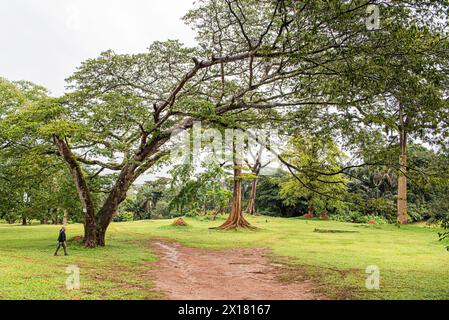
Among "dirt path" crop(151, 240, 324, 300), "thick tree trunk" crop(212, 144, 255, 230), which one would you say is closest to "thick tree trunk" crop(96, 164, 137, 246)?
"dirt path" crop(151, 240, 324, 300)

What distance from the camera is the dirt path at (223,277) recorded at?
362 inches

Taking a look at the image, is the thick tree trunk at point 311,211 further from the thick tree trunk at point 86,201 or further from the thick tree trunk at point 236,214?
the thick tree trunk at point 86,201

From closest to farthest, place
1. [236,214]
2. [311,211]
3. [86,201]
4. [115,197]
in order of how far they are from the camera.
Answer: [86,201] → [115,197] → [236,214] → [311,211]

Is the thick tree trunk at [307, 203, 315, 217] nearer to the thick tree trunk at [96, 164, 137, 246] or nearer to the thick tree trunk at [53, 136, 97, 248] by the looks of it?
the thick tree trunk at [96, 164, 137, 246]

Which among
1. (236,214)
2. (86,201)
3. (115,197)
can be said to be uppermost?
(115,197)

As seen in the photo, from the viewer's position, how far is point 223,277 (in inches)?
455

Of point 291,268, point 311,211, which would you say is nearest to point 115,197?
point 291,268

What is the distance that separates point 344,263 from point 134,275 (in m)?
7.33

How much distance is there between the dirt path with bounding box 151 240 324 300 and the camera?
920 cm

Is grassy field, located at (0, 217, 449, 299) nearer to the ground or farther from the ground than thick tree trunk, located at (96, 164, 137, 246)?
nearer to the ground

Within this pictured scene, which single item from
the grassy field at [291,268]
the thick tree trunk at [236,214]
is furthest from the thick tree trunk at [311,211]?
the grassy field at [291,268]

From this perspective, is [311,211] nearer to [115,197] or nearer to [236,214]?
[236,214]
